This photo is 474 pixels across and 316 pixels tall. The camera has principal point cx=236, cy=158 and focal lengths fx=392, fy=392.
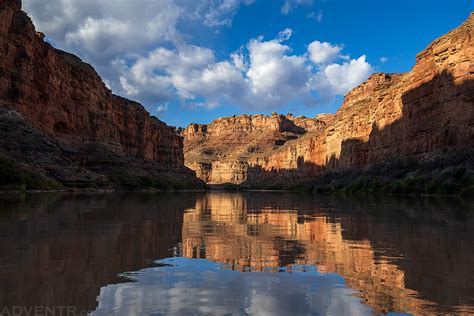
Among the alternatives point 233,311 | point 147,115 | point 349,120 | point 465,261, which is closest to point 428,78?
point 349,120

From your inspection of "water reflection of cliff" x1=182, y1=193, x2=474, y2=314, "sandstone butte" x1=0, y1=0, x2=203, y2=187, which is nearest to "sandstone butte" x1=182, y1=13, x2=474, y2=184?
"water reflection of cliff" x1=182, y1=193, x2=474, y2=314

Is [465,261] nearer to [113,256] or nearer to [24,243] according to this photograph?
[113,256]

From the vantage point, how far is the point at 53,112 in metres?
64.0

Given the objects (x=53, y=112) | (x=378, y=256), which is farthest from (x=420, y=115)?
(x=53, y=112)

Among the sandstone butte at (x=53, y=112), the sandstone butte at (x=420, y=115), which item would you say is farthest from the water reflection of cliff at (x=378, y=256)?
the sandstone butte at (x=420, y=115)

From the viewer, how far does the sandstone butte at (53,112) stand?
41.5m

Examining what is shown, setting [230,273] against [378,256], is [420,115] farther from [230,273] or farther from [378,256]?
[230,273]

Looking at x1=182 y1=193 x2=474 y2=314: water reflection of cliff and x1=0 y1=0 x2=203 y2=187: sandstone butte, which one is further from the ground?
x1=0 y1=0 x2=203 y2=187: sandstone butte

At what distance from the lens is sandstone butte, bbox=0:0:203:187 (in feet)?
136

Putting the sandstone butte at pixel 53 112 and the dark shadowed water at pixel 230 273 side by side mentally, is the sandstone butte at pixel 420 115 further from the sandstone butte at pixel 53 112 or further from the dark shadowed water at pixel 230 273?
the dark shadowed water at pixel 230 273

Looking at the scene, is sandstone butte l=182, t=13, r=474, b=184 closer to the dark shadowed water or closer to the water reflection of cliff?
the water reflection of cliff

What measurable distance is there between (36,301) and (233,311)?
183 centimetres

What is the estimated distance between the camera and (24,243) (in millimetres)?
6863

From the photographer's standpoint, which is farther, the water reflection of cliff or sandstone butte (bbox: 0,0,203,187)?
sandstone butte (bbox: 0,0,203,187)
